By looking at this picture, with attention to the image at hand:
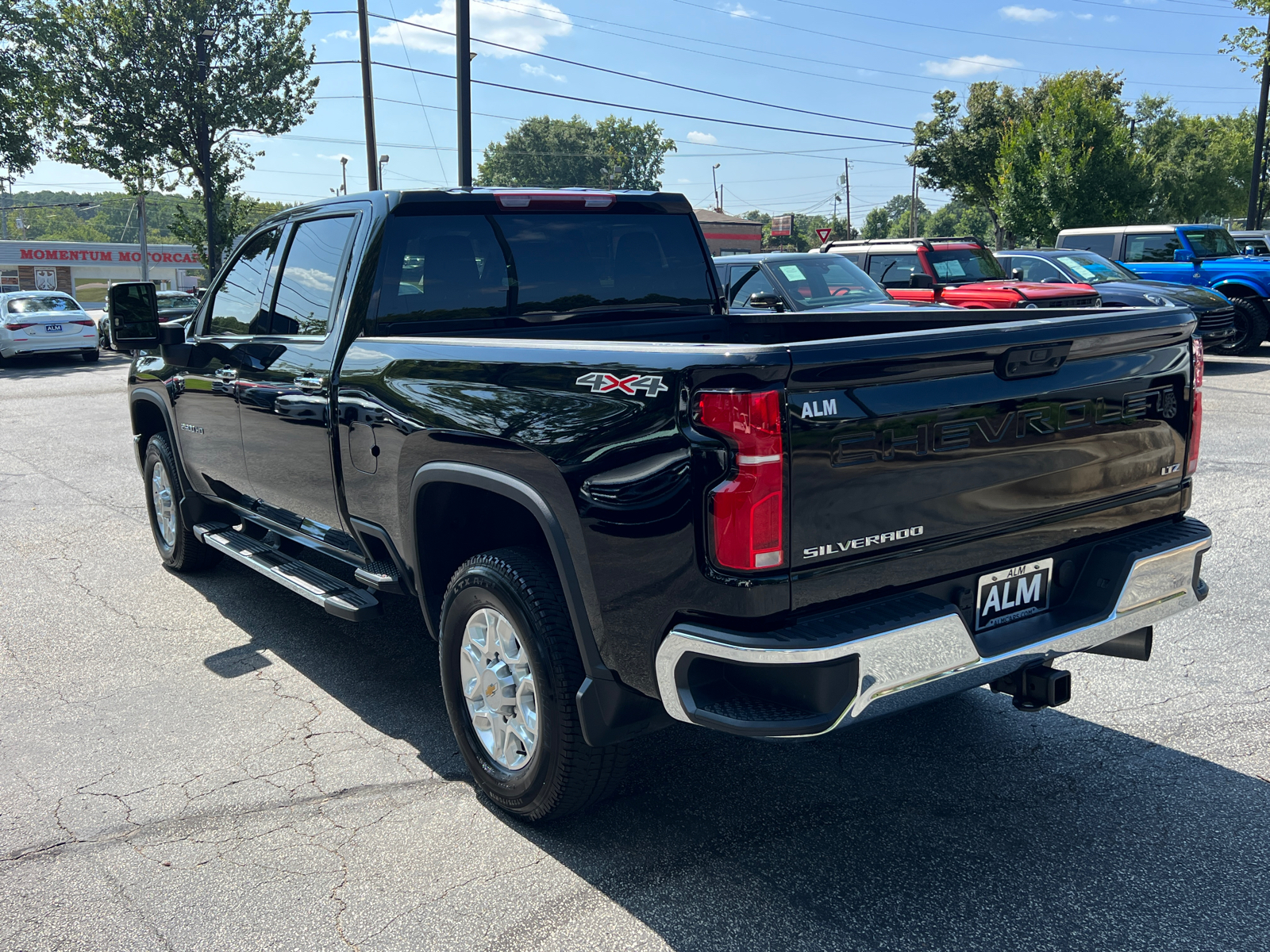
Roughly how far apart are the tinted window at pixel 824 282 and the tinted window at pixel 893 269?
11.9 feet

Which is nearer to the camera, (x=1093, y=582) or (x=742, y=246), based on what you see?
(x=1093, y=582)

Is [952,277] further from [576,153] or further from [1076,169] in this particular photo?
Answer: [576,153]

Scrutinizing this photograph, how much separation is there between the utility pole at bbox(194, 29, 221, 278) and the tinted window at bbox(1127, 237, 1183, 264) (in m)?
25.1

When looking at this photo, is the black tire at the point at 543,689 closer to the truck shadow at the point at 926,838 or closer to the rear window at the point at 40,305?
the truck shadow at the point at 926,838

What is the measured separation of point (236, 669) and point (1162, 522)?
3885 millimetres

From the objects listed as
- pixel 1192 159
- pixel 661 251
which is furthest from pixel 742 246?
pixel 661 251

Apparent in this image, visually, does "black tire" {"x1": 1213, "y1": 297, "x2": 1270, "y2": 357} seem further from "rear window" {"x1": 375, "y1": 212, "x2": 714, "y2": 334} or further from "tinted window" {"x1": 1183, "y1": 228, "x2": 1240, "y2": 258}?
"rear window" {"x1": 375, "y1": 212, "x2": 714, "y2": 334}

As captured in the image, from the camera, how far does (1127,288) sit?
1490 cm

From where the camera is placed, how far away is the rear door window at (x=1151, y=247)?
17969 millimetres

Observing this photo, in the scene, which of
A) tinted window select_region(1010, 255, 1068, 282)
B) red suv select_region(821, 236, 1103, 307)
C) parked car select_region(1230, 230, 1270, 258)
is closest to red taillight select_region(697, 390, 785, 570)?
red suv select_region(821, 236, 1103, 307)

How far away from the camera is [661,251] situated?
464 centimetres

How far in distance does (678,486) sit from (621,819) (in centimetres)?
137

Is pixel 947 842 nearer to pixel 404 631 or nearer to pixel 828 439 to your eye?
pixel 828 439

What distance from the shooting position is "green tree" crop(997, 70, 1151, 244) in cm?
3153
